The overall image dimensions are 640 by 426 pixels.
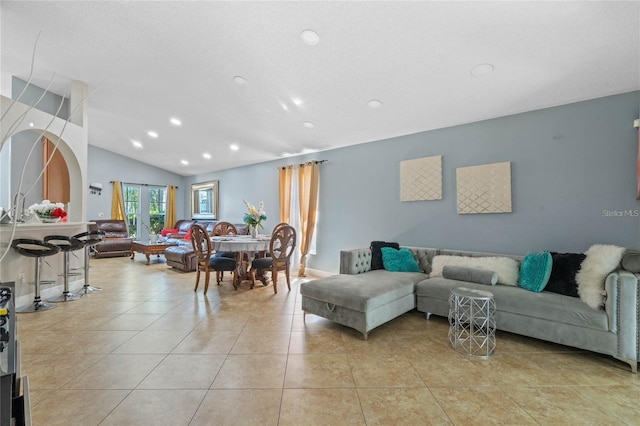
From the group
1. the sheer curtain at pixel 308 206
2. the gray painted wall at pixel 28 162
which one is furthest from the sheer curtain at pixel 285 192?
the gray painted wall at pixel 28 162

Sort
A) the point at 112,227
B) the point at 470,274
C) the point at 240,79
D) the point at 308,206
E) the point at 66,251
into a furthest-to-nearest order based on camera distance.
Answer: the point at 112,227 < the point at 308,206 < the point at 66,251 < the point at 240,79 < the point at 470,274

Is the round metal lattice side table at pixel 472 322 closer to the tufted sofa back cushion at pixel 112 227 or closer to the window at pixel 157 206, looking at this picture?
the tufted sofa back cushion at pixel 112 227

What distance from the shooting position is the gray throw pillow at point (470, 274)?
302 centimetres

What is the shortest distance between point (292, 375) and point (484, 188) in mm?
3160

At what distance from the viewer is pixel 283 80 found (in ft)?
11.3

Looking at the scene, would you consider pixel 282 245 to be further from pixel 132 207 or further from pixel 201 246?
pixel 132 207

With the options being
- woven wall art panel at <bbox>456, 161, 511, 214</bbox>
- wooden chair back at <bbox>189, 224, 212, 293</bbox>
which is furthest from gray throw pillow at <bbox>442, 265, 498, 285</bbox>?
wooden chair back at <bbox>189, 224, 212, 293</bbox>

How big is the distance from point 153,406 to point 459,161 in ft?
13.5

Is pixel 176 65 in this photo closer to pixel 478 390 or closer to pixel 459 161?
pixel 459 161

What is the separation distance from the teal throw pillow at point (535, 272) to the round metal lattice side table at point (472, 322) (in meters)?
0.45

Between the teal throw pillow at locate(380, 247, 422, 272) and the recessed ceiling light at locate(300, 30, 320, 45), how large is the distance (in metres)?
2.65

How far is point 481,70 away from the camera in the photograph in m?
2.85

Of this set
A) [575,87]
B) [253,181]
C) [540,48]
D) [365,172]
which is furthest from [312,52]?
[253,181]

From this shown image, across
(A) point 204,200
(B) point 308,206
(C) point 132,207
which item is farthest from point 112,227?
(B) point 308,206
